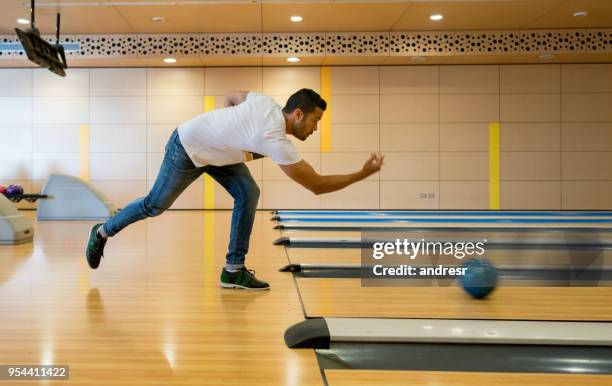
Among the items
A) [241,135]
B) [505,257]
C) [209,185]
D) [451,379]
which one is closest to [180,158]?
[241,135]

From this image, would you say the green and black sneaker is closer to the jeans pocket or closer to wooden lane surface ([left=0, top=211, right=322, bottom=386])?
wooden lane surface ([left=0, top=211, right=322, bottom=386])

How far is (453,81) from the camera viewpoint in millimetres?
8938

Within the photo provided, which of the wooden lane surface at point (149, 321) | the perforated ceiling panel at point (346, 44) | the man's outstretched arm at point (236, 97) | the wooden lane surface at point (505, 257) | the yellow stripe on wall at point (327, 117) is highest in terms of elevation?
the perforated ceiling panel at point (346, 44)

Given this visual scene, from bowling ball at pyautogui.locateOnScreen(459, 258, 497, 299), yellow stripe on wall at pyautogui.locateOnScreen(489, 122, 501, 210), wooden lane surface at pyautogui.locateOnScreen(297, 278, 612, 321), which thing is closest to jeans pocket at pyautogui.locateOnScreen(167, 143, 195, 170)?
wooden lane surface at pyautogui.locateOnScreen(297, 278, 612, 321)

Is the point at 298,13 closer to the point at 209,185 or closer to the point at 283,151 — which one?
the point at 209,185

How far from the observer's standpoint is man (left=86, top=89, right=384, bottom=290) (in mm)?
2098

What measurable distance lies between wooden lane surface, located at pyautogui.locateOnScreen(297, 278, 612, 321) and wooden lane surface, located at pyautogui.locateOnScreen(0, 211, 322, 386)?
0.15 metres

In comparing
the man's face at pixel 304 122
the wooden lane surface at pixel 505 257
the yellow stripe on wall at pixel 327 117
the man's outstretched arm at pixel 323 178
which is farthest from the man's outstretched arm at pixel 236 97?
the yellow stripe on wall at pixel 327 117

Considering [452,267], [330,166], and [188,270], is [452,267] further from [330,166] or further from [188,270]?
[330,166]

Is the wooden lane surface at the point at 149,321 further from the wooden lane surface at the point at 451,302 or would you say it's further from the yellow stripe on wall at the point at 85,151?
the yellow stripe on wall at the point at 85,151

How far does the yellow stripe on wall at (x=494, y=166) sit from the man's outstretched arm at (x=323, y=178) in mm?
7502

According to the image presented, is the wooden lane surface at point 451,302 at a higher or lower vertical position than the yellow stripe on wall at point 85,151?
lower

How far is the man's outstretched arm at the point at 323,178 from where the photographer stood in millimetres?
2080

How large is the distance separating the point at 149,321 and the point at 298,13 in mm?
6305
